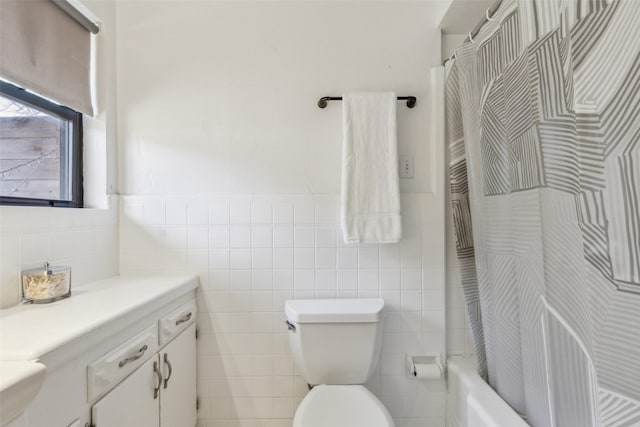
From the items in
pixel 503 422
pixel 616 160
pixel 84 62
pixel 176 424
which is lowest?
pixel 176 424

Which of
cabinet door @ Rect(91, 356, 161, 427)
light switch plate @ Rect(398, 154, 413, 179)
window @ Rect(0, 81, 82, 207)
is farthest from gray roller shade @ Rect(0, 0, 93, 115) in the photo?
light switch plate @ Rect(398, 154, 413, 179)

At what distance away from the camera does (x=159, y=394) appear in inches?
44.4

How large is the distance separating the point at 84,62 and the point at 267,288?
1259 mm

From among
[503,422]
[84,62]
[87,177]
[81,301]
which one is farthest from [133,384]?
[84,62]

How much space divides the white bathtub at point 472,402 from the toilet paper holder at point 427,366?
0.05 m

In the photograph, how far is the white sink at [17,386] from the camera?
497 mm

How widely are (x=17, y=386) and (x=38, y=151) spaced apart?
110 cm

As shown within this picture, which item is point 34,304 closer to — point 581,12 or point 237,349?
point 237,349

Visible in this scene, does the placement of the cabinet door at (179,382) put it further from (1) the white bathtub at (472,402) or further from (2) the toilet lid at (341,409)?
(1) the white bathtub at (472,402)

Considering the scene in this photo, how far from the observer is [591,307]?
0.66 meters

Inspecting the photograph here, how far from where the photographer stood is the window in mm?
1125

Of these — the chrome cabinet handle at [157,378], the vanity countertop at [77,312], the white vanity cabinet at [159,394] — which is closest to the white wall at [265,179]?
the white vanity cabinet at [159,394]

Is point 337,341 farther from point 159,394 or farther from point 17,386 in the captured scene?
point 17,386

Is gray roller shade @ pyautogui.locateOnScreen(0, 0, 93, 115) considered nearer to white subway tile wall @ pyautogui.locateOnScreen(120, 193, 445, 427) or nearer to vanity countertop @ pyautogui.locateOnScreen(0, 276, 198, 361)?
white subway tile wall @ pyautogui.locateOnScreen(120, 193, 445, 427)
